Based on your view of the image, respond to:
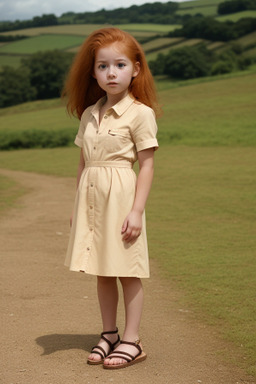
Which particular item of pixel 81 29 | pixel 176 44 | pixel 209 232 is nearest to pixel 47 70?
pixel 81 29

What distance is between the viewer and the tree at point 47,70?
47.7 meters

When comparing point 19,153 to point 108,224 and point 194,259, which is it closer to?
point 194,259

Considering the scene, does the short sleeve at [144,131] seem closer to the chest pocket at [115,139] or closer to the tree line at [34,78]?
the chest pocket at [115,139]

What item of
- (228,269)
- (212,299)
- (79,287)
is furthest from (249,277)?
(79,287)

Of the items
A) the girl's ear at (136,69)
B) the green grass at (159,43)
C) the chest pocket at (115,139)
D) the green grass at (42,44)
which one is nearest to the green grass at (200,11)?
the green grass at (159,43)

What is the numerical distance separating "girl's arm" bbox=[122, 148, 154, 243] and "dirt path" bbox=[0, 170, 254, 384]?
756 millimetres

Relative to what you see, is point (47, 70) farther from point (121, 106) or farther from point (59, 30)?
point (121, 106)

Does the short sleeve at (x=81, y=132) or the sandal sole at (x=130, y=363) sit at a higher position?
the short sleeve at (x=81, y=132)

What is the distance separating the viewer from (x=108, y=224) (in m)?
3.65

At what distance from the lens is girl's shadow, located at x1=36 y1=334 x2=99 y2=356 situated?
13.3 ft

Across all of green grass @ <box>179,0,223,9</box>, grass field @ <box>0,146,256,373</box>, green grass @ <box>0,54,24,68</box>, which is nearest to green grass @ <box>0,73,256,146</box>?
grass field @ <box>0,146,256,373</box>

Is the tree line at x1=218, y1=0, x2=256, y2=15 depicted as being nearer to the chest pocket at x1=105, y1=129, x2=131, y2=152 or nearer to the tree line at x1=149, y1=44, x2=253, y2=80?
the tree line at x1=149, y1=44, x2=253, y2=80

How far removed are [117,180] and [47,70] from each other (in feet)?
150

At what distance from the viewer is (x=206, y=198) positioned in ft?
40.3
